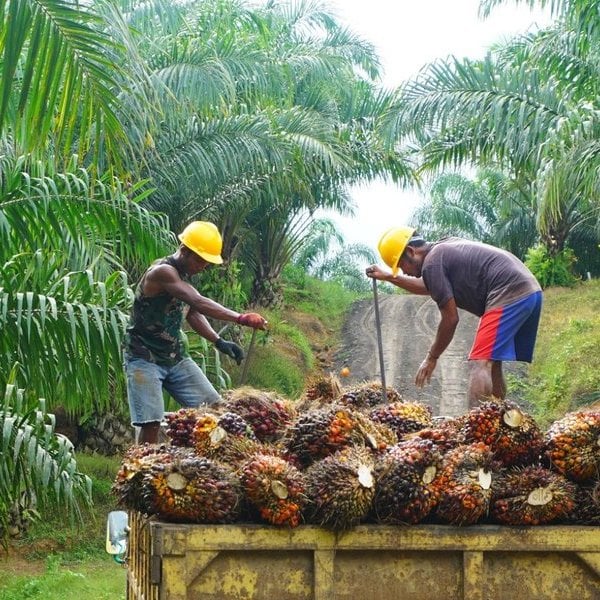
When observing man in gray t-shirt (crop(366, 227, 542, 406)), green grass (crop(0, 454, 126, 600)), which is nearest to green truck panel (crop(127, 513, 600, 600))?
man in gray t-shirt (crop(366, 227, 542, 406))

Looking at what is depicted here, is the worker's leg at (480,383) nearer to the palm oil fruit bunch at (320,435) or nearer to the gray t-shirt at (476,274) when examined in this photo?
the gray t-shirt at (476,274)

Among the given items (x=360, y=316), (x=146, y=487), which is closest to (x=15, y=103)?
(x=146, y=487)

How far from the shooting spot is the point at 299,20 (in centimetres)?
2389

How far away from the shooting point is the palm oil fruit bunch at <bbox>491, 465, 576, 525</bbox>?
3625mm

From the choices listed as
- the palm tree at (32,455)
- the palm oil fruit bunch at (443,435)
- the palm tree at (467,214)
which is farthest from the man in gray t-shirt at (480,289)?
the palm tree at (467,214)

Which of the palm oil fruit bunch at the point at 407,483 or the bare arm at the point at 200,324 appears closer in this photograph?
the palm oil fruit bunch at the point at 407,483

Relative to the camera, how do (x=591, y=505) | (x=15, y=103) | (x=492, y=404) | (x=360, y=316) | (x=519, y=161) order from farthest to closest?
(x=360, y=316) → (x=519, y=161) → (x=15, y=103) → (x=492, y=404) → (x=591, y=505)

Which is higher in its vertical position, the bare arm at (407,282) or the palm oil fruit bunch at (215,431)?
the bare arm at (407,282)

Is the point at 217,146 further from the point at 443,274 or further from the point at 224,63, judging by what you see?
the point at 443,274

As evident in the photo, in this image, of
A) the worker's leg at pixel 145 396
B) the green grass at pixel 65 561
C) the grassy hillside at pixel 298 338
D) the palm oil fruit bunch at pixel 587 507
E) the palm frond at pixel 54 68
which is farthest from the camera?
the grassy hillside at pixel 298 338

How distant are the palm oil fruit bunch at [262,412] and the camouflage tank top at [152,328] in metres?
1.69

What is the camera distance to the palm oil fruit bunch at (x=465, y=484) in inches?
141

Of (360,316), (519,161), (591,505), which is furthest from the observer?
(360,316)

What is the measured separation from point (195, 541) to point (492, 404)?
1.25m
